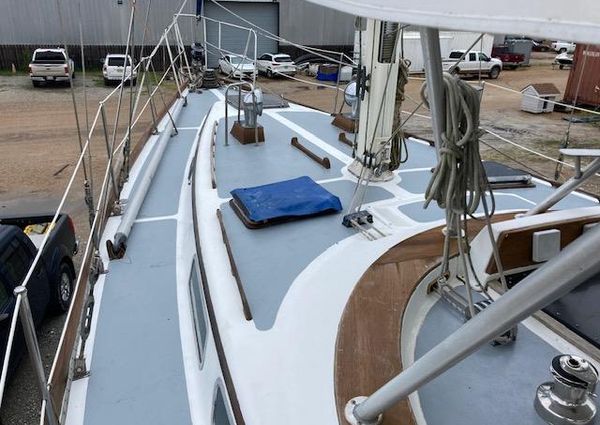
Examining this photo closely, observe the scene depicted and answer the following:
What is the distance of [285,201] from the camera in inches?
111

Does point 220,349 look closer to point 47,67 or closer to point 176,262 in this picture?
point 176,262

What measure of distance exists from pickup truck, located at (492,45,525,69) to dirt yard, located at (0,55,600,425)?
3.96m

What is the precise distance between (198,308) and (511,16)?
A: 6.99 feet

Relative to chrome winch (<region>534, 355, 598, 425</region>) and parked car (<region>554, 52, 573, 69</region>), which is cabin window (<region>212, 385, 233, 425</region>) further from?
parked car (<region>554, 52, 573, 69</region>)

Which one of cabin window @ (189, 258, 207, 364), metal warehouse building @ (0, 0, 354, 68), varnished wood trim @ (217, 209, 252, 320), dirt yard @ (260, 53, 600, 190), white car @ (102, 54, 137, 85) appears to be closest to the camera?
varnished wood trim @ (217, 209, 252, 320)

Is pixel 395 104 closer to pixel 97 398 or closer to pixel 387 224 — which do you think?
pixel 387 224

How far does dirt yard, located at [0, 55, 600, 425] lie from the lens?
3.96m

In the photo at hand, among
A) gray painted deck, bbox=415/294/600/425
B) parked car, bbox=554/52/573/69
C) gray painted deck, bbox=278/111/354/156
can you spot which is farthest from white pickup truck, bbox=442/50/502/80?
gray painted deck, bbox=415/294/600/425

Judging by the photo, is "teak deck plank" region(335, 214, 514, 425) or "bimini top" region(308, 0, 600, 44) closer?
"bimini top" region(308, 0, 600, 44)

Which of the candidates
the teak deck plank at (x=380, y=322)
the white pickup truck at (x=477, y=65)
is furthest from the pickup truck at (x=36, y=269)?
the white pickup truck at (x=477, y=65)

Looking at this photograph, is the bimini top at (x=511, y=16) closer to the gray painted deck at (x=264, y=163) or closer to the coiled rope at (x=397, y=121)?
the gray painted deck at (x=264, y=163)

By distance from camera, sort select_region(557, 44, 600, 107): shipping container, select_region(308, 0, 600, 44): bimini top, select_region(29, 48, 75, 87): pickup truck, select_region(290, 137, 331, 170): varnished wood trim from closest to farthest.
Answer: select_region(308, 0, 600, 44): bimini top → select_region(290, 137, 331, 170): varnished wood trim → select_region(557, 44, 600, 107): shipping container → select_region(29, 48, 75, 87): pickup truck

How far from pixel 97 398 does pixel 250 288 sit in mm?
816

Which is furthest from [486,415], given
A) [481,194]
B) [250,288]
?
[250,288]
